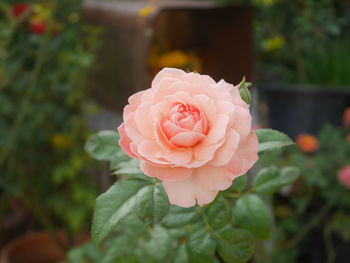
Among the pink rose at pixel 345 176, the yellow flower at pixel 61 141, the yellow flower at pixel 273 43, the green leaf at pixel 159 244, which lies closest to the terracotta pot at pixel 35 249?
the yellow flower at pixel 61 141

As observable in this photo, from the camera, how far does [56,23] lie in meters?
2.15

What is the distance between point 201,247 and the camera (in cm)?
74

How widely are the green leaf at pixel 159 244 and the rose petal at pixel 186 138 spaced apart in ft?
1.06

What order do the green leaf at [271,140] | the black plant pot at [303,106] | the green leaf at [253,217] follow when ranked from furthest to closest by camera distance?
the black plant pot at [303,106], the green leaf at [253,217], the green leaf at [271,140]

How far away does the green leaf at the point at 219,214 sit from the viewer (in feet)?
2.40

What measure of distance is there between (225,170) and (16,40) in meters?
1.91

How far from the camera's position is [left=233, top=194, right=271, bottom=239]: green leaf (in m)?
0.77

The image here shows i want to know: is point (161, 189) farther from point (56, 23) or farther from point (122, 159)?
point (56, 23)

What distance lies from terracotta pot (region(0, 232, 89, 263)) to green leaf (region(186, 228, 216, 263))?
1.51 meters

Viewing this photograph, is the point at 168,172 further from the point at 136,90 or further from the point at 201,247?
the point at 136,90

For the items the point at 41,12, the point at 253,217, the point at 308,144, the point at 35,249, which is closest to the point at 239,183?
the point at 253,217

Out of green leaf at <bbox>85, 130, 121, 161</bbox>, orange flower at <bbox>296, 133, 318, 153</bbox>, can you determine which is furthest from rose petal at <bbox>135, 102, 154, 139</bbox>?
orange flower at <bbox>296, 133, 318, 153</bbox>

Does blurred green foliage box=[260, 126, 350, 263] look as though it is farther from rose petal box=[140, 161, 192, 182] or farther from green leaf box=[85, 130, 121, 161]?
rose petal box=[140, 161, 192, 182]

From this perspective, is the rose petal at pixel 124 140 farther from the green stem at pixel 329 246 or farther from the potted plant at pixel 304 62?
the potted plant at pixel 304 62
